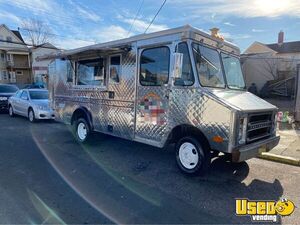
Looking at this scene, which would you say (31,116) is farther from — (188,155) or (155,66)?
(188,155)

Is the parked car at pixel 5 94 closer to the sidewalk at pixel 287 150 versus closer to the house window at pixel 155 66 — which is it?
the house window at pixel 155 66

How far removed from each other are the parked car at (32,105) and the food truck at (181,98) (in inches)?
199

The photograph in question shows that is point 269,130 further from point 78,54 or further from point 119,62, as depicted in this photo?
point 78,54

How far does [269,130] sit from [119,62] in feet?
12.2

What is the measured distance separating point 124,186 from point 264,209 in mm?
2277

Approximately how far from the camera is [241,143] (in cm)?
426

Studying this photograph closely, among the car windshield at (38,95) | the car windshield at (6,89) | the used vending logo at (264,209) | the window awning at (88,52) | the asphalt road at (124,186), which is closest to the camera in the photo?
the asphalt road at (124,186)

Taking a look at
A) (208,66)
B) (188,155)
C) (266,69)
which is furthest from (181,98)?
(266,69)

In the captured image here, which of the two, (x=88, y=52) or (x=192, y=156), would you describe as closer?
(x=192, y=156)

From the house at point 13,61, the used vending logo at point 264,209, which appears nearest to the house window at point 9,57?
the house at point 13,61

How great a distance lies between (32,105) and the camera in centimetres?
1136

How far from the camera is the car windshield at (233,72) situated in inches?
214

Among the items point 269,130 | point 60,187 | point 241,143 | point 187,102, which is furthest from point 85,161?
point 269,130

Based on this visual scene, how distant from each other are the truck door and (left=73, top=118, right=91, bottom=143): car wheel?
2.11m
